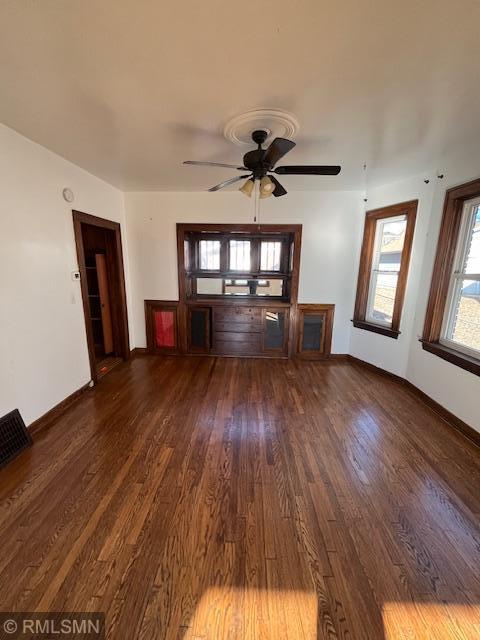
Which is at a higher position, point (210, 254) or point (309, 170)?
point (309, 170)

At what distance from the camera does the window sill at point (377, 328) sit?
3341mm

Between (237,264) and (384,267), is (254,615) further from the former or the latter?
(237,264)

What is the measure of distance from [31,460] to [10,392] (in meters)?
0.58

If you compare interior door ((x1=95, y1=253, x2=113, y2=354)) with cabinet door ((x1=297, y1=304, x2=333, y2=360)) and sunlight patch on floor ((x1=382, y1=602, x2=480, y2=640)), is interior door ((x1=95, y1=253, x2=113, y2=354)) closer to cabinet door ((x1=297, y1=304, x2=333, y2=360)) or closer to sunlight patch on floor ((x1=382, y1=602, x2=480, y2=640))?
cabinet door ((x1=297, y1=304, x2=333, y2=360))

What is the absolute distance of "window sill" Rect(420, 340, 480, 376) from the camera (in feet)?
7.60

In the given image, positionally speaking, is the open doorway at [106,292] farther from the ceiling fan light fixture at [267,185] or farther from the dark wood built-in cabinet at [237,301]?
the ceiling fan light fixture at [267,185]

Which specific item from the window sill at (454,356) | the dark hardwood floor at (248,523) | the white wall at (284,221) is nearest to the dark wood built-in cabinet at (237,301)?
the white wall at (284,221)

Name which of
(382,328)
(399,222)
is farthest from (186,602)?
(399,222)

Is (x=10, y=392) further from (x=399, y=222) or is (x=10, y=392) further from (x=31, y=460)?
(x=399, y=222)

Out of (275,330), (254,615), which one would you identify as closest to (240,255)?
(275,330)

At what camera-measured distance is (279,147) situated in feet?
5.55

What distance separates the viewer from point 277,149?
5.64 feet

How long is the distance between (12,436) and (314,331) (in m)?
3.76

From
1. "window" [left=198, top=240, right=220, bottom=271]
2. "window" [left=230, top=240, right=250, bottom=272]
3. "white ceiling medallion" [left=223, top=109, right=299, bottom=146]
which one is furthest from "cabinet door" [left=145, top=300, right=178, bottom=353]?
"white ceiling medallion" [left=223, top=109, right=299, bottom=146]
